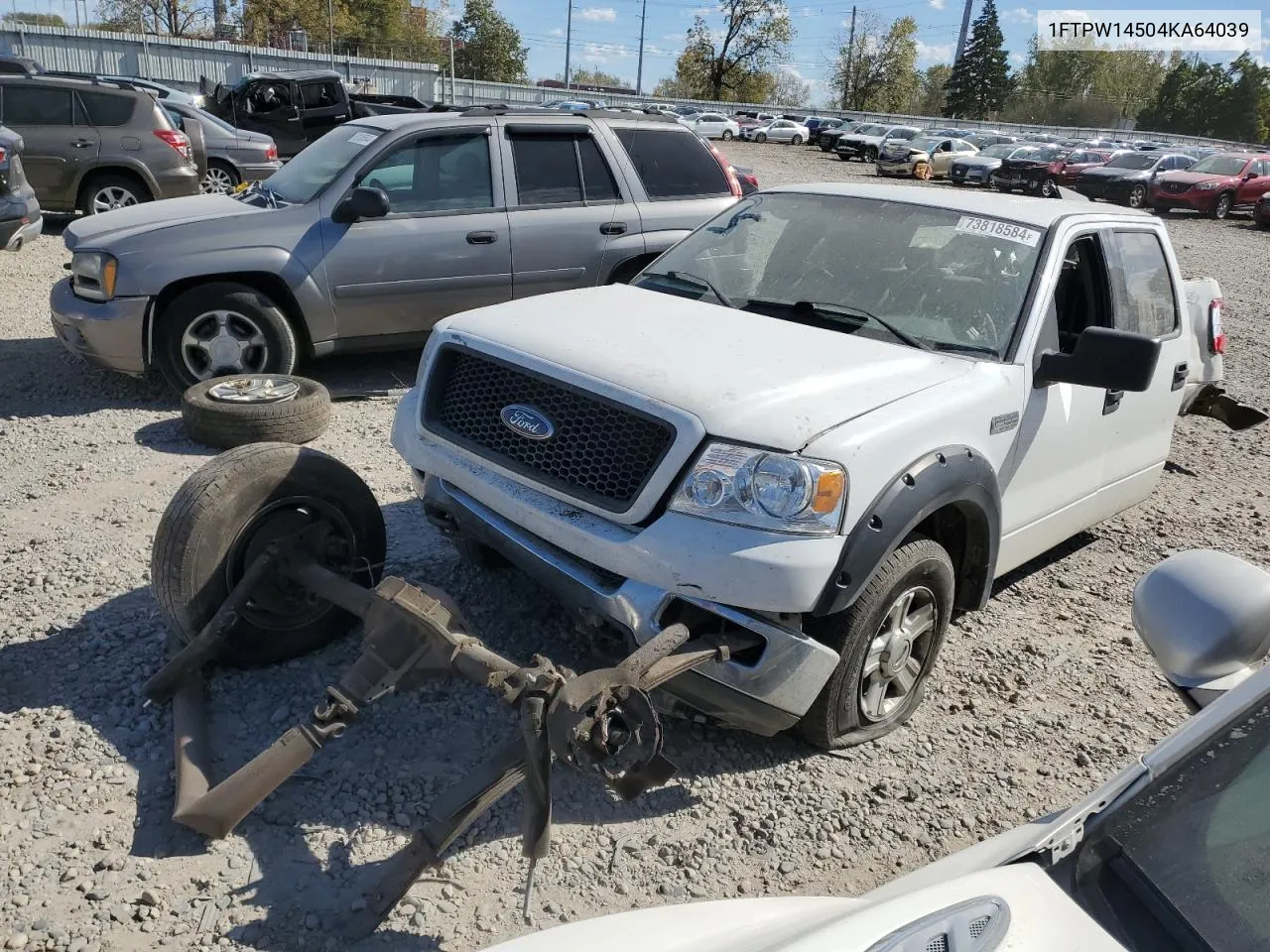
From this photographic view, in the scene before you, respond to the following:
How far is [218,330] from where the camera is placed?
247 inches

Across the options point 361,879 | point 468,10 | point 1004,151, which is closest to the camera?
point 361,879

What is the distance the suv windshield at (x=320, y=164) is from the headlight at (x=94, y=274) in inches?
46.3

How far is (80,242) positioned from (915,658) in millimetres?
5432

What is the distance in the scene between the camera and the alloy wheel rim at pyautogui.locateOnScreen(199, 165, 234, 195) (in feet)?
44.0

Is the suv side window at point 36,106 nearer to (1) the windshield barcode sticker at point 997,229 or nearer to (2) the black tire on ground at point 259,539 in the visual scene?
(2) the black tire on ground at point 259,539

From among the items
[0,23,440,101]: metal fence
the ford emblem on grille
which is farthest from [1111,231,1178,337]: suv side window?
[0,23,440,101]: metal fence

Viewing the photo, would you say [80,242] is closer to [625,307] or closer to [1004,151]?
[625,307]

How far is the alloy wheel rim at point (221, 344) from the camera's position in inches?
245

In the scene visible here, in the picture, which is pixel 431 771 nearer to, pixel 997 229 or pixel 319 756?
pixel 319 756

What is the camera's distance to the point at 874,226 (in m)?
4.23

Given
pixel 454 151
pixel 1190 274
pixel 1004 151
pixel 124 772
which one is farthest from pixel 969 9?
pixel 124 772

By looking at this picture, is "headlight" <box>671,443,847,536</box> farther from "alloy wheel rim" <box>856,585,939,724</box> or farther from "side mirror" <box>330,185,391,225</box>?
"side mirror" <box>330,185,391,225</box>

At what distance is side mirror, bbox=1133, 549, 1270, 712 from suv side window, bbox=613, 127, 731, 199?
19.3ft

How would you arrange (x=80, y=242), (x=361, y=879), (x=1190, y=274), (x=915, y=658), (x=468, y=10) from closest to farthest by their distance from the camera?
(x=361, y=879) < (x=915, y=658) < (x=80, y=242) < (x=1190, y=274) < (x=468, y=10)
